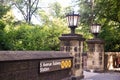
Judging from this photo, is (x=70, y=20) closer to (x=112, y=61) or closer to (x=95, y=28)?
(x=95, y=28)

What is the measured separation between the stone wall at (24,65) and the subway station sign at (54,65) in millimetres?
94

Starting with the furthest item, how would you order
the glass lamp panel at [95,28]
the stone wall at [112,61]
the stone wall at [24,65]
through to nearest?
the stone wall at [112,61], the glass lamp panel at [95,28], the stone wall at [24,65]

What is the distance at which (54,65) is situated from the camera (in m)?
9.04

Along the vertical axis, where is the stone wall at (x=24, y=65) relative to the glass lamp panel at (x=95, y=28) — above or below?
below

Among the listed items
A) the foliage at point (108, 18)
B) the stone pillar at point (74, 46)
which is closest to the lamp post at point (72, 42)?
the stone pillar at point (74, 46)

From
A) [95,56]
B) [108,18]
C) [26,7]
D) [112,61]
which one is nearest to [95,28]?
[95,56]

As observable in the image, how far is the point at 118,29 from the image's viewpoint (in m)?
22.5

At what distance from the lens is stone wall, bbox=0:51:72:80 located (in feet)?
21.6

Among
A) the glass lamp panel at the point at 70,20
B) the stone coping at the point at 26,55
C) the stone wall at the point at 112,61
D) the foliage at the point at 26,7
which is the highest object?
the foliage at the point at 26,7

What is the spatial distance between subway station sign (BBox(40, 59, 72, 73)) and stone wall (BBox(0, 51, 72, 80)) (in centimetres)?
9

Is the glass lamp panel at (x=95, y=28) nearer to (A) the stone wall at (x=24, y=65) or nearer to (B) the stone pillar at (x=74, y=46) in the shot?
(B) the stone pillar at (x=74, y=46)

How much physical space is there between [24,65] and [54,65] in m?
1.89

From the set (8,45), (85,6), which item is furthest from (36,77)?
(85,6)

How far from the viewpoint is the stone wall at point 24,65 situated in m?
6.59
